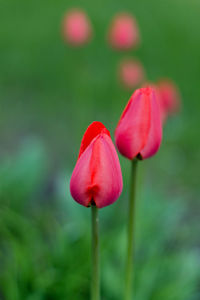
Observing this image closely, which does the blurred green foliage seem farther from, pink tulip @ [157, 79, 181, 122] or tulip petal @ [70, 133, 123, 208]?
tulip petal @ [70, 133, 123, 208]

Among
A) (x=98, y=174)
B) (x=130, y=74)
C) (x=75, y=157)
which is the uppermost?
(x=130, y=74)

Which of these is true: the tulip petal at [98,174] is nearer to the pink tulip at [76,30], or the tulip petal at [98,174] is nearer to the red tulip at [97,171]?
the red tulip at [97,171]

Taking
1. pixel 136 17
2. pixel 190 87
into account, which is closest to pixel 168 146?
pixel 190 87

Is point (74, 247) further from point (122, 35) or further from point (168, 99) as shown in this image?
point (122, 35)

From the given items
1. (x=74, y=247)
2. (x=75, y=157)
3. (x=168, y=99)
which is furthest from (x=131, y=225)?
(x=75, y=157)

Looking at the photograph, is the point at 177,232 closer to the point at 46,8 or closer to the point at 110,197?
the point at 110,197

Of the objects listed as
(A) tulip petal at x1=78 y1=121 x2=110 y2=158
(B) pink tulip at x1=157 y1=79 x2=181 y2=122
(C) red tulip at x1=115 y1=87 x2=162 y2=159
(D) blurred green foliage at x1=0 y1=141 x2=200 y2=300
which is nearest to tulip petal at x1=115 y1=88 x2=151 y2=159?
(C) red tulip at x1=115 y1=87 x2=162 y2=159
